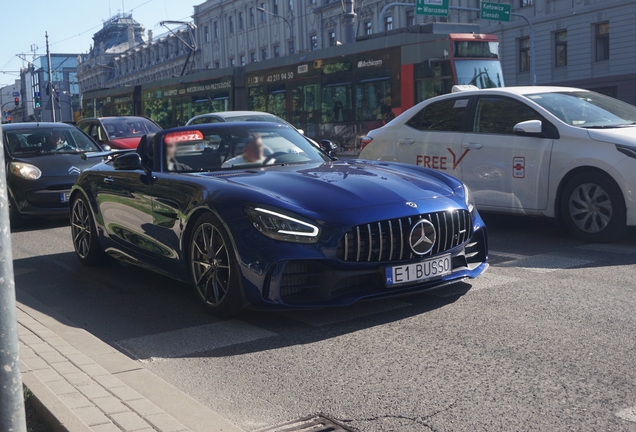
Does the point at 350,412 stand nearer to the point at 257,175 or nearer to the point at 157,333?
the point at 157,333

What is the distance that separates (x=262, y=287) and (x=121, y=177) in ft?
8.15

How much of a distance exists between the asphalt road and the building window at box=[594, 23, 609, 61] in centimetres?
3465

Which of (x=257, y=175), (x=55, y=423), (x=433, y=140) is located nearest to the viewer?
(x=55, y=423)

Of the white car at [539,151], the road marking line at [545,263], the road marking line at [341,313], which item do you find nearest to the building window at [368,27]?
the white car at [539,151]

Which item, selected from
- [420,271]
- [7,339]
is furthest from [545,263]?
[7,339]

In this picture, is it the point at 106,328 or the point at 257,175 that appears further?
the point at 257,175

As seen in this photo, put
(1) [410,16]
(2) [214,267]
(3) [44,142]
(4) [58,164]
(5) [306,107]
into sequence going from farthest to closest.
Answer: (1) [410,16] < (5) [306,107] < (3) [44,142] < (4) [58,164] < (2) [214,267]

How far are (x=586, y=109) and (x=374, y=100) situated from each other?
12240 mm

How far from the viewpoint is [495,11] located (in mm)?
34125

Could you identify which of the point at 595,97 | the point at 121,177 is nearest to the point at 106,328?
the point at 121,177

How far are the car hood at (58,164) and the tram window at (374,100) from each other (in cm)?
963

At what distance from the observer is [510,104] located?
8.77 metres

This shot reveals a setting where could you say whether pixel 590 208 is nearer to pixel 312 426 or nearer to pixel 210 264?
pixel 210 264

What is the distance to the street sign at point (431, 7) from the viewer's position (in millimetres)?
32344
